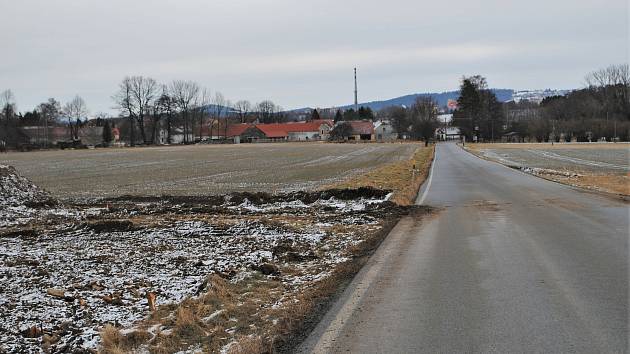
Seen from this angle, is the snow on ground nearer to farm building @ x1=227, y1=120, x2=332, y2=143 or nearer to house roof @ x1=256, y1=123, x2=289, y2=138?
farm building @ x1=227, y1=120, x2=332, y2=143

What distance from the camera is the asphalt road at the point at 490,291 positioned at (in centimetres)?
500

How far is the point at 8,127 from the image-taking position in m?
121

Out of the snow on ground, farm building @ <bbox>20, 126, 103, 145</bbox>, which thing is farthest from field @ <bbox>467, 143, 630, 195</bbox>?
farm building @ <bbox>20, 126, 103, 145</bbox>

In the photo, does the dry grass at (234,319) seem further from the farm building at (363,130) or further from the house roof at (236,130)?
the house roof at (236,130)

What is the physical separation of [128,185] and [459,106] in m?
119

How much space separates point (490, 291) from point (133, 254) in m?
6.06

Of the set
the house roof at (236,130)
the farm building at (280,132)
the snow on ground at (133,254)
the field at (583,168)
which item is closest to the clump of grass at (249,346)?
the snow on ground at (133,254)

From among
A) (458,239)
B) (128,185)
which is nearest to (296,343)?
(458,239)

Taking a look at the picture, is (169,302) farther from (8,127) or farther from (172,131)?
(172,131)

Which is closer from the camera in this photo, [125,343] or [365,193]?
[125,343]

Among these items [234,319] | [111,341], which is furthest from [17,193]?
[111,341]

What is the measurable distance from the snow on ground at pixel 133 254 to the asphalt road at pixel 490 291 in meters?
1.29

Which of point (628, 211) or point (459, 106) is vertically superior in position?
point (459, 106)

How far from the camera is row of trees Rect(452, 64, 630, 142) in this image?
4779 inches
